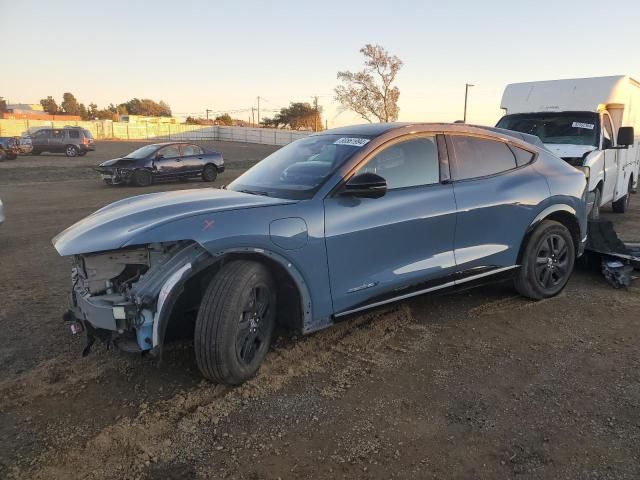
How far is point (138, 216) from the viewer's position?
11.1 ft

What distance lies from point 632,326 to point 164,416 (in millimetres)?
3815

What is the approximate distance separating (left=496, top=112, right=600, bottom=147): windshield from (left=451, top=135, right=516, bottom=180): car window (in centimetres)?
408

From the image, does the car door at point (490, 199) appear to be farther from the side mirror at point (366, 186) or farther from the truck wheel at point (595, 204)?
the truck wheel at point (595, 204)

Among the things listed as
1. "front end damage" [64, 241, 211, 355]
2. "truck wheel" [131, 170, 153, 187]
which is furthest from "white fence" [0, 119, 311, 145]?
"front end damage" [64, 241, 211, 355]

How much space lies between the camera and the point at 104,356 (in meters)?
3.88

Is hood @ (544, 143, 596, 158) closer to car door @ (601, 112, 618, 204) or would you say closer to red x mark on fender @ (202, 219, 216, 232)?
car door @ (601, 112, 618, 204)

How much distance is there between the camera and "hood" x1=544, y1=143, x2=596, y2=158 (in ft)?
24.9

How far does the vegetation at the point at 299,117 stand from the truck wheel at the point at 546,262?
63.0 m

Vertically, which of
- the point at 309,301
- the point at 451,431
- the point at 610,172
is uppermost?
the point at 610,172

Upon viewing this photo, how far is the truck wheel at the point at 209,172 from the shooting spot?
62.5ft

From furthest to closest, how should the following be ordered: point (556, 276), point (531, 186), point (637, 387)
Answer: point (556, 276)
point (531, 186)
point (637, 387)

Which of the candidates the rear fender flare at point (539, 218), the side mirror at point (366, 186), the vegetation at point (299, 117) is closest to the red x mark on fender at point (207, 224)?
the side mirror at point (366, 186)

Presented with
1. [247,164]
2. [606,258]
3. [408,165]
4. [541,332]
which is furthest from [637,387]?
[247,164]

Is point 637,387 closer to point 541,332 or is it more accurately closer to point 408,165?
point 541,332
